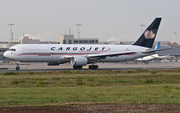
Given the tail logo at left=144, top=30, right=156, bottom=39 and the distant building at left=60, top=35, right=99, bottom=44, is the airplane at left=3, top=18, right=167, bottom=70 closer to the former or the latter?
the tail logo at left=144, top=30, right=156, bottom=39

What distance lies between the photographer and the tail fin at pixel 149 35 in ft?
162

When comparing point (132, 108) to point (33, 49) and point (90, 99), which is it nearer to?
point (90, 99)

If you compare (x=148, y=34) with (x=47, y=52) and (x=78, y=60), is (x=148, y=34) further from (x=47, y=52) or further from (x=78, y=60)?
(x=47, y=52)

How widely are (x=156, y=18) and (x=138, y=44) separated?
229 inches

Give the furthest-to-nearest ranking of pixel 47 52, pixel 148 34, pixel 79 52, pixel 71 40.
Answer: pixel 71 40 < pixel 148 34 < pixel 79 52 < pixel 47 52

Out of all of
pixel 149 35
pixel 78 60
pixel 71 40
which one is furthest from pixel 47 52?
pixel 71 40

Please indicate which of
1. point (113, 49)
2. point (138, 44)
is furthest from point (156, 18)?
point (113, 49)

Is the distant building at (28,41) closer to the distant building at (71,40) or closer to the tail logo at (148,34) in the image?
the distant building at (71,40)

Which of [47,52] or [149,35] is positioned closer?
[47,52]

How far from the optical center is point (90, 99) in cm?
1425

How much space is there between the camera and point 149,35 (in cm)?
4941

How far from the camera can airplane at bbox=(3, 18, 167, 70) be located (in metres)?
41.5

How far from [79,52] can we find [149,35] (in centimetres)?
1404

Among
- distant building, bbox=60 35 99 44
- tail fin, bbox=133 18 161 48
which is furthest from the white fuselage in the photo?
distant building, bbox=60 35 99 44
